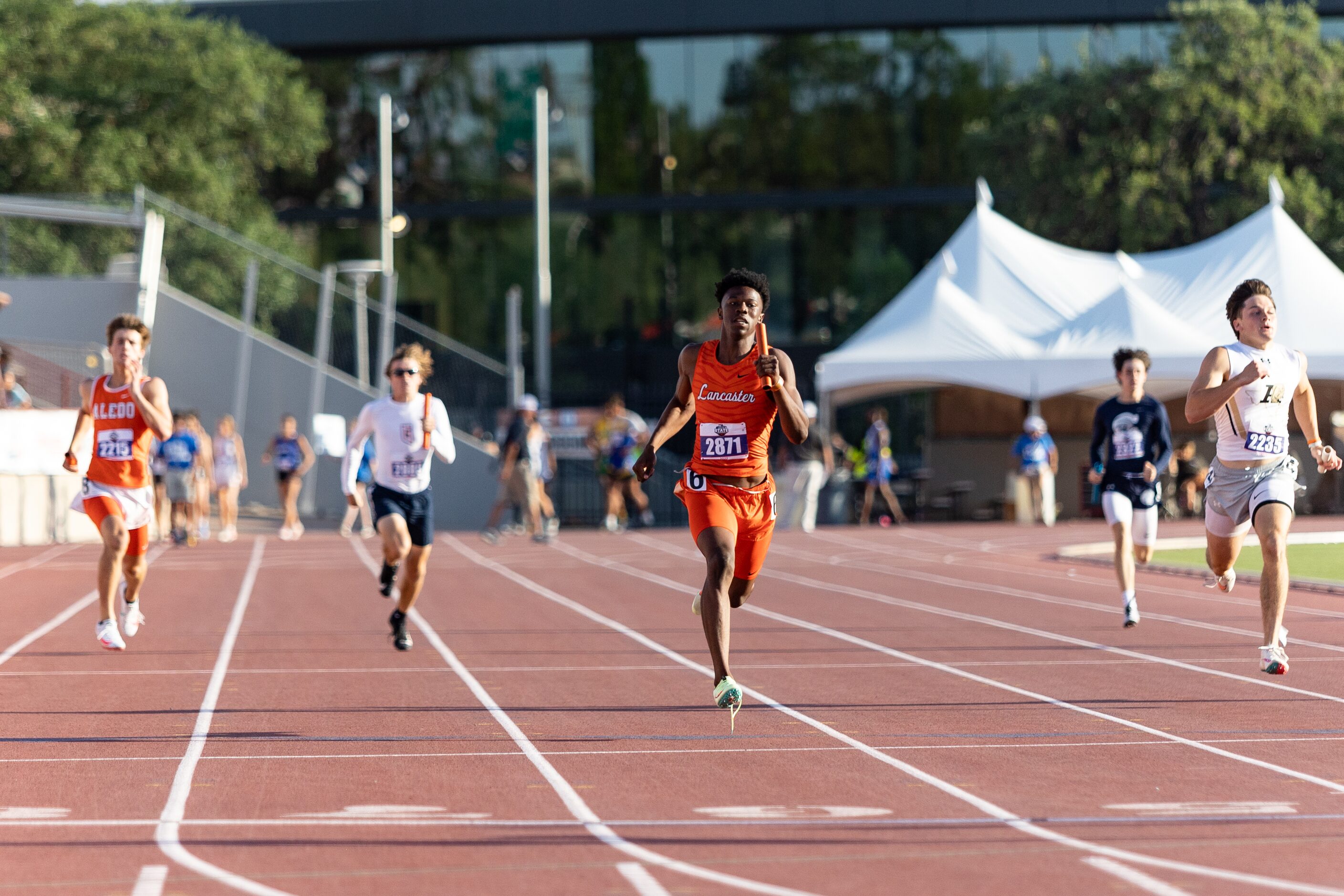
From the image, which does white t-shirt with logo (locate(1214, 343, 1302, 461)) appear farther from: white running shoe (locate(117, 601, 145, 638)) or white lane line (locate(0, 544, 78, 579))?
white lane line (locate(0, 544, 78, 579))

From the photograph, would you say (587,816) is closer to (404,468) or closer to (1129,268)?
(404,468)

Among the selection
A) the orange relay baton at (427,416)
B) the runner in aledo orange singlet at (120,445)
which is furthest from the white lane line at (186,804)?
the orange relay baton at (427,416)

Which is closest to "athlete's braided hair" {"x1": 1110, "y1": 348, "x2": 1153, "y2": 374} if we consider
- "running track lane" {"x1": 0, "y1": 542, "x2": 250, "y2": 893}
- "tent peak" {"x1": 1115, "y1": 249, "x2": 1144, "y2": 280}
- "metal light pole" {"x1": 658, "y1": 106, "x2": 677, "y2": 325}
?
"running track lane" {"x1": 0, "y1": 542, "x2": 250, "y2": 893}

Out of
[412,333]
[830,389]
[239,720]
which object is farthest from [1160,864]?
[412,333]

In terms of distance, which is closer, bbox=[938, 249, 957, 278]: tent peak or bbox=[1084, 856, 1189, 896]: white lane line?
bbox=[1084, 856, 1189, 896]: white lane line

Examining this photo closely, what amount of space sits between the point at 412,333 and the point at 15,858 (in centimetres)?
2729

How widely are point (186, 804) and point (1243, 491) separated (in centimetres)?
573

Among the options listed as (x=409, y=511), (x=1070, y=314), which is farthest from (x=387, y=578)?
(x=1070, y=314)

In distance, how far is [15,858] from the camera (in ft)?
18.3

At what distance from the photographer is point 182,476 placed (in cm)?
2428

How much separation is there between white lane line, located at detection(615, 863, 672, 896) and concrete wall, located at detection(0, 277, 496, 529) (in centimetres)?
2589

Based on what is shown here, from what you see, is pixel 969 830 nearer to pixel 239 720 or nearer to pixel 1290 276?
pixel 239 720

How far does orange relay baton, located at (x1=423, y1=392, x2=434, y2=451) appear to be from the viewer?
11.4 meters

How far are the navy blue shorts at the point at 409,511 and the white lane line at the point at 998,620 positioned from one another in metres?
4.29
